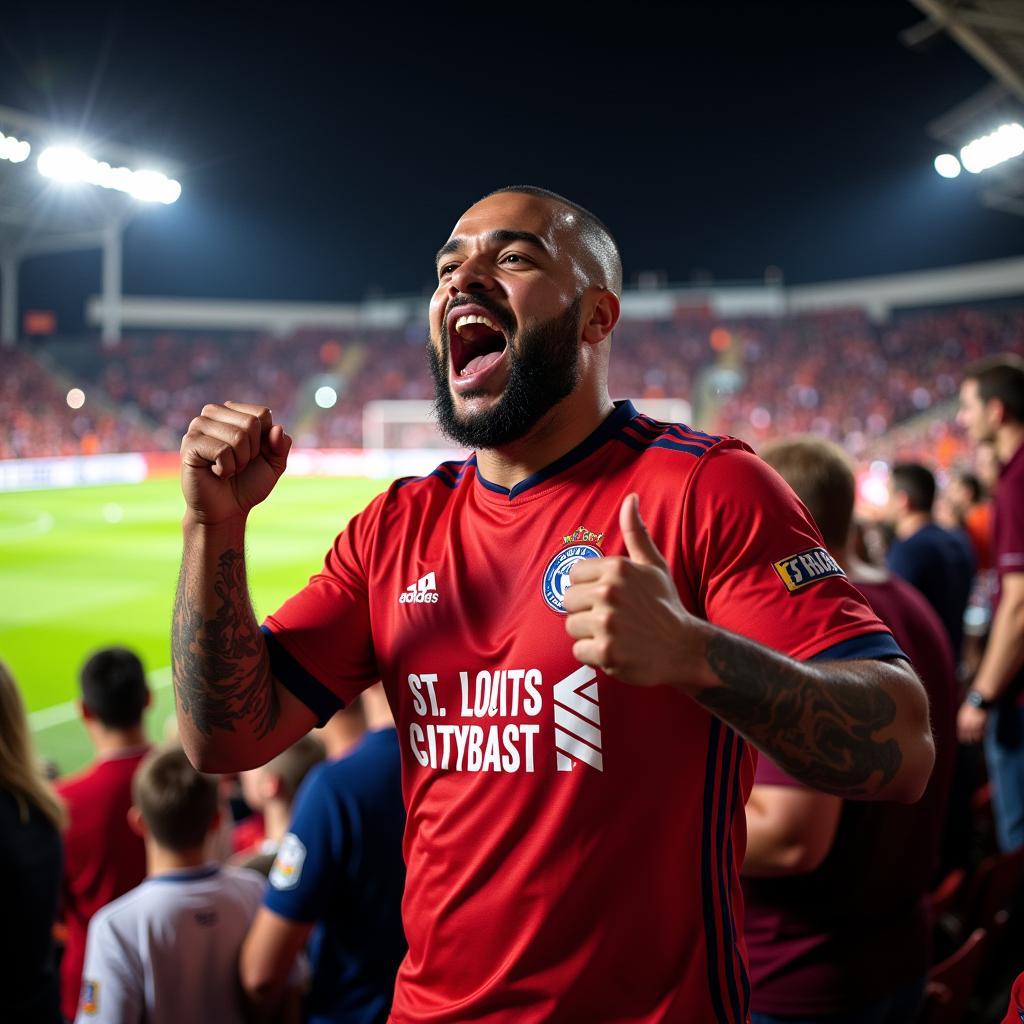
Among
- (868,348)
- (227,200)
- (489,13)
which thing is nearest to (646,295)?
(868,348)

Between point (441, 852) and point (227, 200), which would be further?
point (227, 200)

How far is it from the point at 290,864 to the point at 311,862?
0.06 meters

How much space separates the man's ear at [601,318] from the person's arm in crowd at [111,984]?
81.5 inches

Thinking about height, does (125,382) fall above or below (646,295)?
below

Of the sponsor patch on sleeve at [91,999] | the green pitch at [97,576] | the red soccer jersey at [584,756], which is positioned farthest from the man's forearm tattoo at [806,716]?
the green pitch at [97,576]

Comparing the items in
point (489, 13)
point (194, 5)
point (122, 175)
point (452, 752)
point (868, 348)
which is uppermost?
point (489, 13)

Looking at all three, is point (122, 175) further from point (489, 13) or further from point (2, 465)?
point (489, 13)

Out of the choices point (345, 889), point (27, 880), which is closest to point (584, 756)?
point (345, 889)

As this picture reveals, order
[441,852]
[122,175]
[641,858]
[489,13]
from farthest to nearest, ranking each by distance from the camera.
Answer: [489,13] < [122,175] < [441,852] < [641,858]

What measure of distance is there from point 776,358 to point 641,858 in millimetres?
44697

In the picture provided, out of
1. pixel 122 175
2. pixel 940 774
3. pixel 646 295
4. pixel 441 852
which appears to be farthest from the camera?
pixel 646 295

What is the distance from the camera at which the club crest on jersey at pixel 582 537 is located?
1.96m

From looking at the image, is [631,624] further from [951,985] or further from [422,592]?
[951,985]

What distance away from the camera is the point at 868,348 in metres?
41.9
